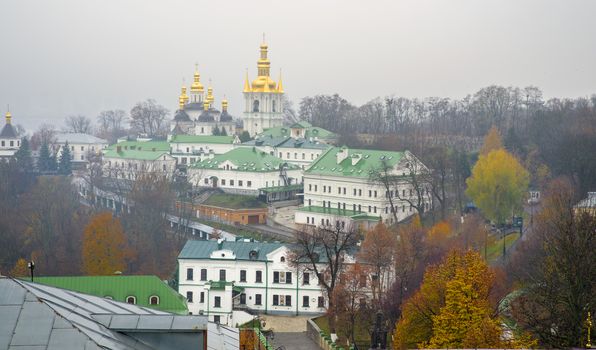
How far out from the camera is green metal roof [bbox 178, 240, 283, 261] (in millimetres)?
30203

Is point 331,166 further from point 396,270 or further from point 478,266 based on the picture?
point 478,266

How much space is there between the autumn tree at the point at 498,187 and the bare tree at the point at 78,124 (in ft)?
192

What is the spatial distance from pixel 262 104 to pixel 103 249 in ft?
131

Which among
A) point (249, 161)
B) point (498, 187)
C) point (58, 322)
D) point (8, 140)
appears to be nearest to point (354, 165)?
point (249, 161)

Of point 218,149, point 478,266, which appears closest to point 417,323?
point 478,266

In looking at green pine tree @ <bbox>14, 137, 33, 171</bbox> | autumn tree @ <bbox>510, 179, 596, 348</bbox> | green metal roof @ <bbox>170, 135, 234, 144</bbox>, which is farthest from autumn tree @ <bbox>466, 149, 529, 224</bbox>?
green pine tree @ <bbox>14, 137, 33, 171</bbox>

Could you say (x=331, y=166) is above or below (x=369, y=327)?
above

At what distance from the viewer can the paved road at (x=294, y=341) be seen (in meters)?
25.9

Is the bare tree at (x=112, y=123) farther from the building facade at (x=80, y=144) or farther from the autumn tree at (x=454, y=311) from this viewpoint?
the autumn tree at (x=454, y=311)

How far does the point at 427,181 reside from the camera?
44688 millimetres

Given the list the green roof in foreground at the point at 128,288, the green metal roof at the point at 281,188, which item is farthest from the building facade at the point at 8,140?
the green roof in foreground at the point at 128,288

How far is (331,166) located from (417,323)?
29.1 meters

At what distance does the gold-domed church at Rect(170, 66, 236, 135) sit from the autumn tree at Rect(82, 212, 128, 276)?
39.2 m

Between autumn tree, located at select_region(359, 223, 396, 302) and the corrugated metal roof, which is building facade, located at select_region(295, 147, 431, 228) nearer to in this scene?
autumn tree, located at select_region(359, 223, 396, 302)
